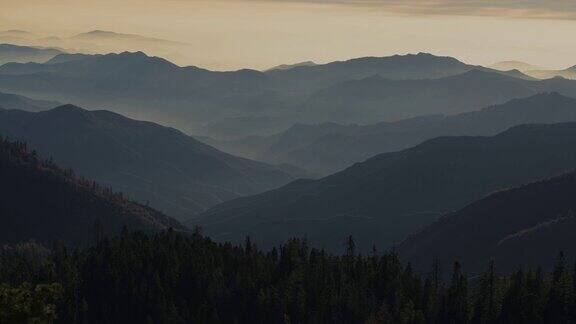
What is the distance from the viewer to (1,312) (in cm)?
7312

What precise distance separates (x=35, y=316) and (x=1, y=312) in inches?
102

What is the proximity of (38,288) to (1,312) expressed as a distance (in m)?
3.20

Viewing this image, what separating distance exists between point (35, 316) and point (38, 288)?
6.67 ft

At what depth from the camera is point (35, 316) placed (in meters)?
74.6

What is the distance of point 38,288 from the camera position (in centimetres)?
7488
